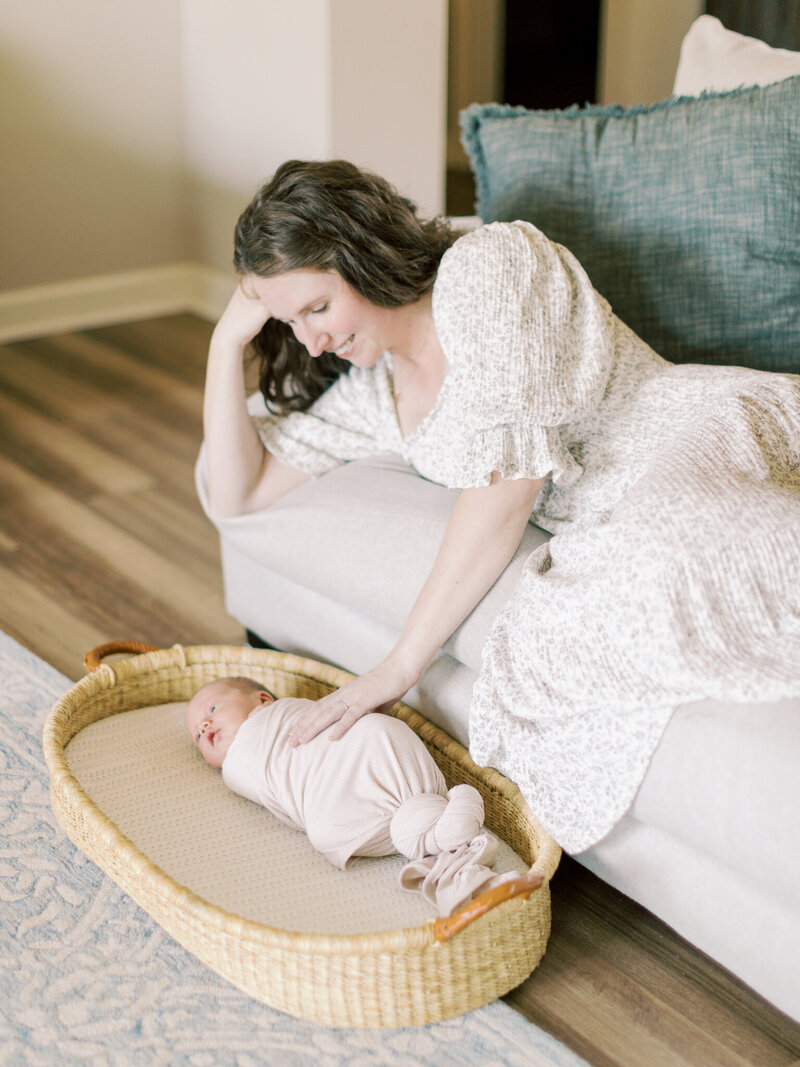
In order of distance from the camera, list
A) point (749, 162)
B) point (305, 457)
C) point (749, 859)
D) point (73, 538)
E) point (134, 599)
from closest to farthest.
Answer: point (749, 859) → point (749, 162) → point (305, 457) → point (134, 599) → point (73, 538)

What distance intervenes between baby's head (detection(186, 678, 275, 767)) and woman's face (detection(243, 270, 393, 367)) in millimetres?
506

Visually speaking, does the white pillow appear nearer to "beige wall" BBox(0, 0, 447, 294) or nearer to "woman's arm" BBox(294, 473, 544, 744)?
"woman's arm" BBox(294, 473, 544, 744)

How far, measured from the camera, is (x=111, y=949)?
1367mm

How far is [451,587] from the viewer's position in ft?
4.73

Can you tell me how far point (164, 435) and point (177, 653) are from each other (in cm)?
136

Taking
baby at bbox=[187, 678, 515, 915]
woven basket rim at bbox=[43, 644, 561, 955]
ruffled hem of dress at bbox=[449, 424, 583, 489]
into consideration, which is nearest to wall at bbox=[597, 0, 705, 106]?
ruffled hem of dress at bbox=[449, 424, 583, 489]

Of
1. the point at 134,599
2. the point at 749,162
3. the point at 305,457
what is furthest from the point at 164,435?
the point at 749,162

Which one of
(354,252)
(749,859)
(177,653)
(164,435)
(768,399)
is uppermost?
(354,252)

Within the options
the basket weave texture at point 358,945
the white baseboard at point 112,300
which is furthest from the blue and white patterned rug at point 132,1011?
the white baseboard at point 112,300

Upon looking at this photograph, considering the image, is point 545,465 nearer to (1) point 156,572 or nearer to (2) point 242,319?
(2) point 242,319

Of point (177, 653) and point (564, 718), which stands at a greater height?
point (564, 718)

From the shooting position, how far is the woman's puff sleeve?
4.61ft

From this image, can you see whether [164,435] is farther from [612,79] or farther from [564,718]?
[612,79]

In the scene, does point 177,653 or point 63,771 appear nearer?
point 63,771
